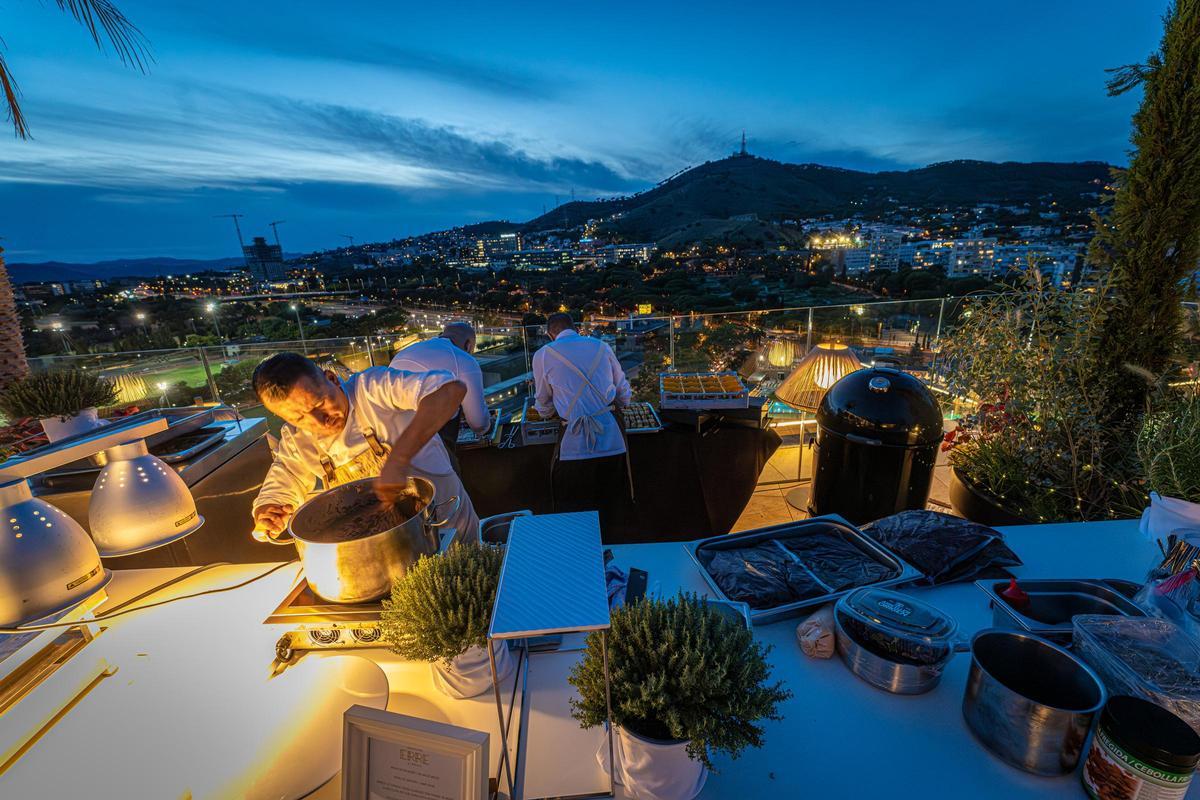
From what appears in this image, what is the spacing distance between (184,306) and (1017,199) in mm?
47830

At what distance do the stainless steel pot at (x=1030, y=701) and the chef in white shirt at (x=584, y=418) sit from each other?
93.3 inches

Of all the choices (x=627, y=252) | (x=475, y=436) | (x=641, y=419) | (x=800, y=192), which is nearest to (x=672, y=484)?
(x=641, y=419)

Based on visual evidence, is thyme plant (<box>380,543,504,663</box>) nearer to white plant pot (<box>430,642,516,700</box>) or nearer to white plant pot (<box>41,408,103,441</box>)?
white plant pot (<box>430,642,516,700</box>)

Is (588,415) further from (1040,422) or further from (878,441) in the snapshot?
(1040,422)

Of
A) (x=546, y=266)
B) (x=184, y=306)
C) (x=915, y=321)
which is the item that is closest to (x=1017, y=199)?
(x=546, y=266)

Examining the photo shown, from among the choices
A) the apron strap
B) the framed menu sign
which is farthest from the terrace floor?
the framed menu sign

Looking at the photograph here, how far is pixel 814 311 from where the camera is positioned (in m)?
5.78

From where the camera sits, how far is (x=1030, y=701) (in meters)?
0.83

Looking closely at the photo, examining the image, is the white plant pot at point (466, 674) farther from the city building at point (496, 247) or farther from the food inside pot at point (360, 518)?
the city building at point (496, 247)

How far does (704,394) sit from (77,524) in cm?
332

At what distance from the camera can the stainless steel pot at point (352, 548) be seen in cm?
105

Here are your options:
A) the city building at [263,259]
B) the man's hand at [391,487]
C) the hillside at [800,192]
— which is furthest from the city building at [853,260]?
the city building at [263,259]

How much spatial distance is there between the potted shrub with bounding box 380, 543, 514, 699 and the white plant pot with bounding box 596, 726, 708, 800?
0.35 metres

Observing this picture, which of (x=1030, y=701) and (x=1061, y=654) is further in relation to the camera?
(x=1061, y=654)
